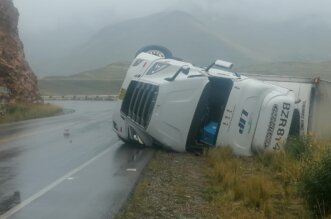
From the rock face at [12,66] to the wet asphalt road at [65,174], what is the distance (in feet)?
52.3

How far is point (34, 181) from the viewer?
38.2 ft

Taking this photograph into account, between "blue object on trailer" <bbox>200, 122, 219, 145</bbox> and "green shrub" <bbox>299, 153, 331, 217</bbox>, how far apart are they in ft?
24.9

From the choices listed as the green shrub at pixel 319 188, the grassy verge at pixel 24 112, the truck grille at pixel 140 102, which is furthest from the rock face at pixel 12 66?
the green shrub at pixel 319 188

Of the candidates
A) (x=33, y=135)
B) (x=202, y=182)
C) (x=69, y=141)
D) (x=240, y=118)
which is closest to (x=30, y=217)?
(x=202, y=182)

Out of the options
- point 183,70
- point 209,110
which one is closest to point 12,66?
point 183,70

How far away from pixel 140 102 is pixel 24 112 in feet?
66.6

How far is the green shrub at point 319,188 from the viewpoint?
8.67 metres

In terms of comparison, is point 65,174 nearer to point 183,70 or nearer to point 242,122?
point 242,122

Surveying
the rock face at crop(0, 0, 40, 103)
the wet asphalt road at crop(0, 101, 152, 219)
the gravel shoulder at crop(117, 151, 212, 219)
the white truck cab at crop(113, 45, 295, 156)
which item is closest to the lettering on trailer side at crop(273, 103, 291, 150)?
the white truck cab at crop(113, 45, 295, 156)

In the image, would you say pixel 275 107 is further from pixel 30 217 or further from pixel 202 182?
pixel 30 217

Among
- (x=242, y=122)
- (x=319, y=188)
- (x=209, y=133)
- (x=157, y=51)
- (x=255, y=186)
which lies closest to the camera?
(x=319, y=188)

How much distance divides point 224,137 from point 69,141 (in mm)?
5638

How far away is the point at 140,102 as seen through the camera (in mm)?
16906

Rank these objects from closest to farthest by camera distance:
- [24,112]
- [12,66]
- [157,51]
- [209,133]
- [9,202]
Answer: [9,202] → [209,133] → [157,51] → [24,112] → [12,66]
